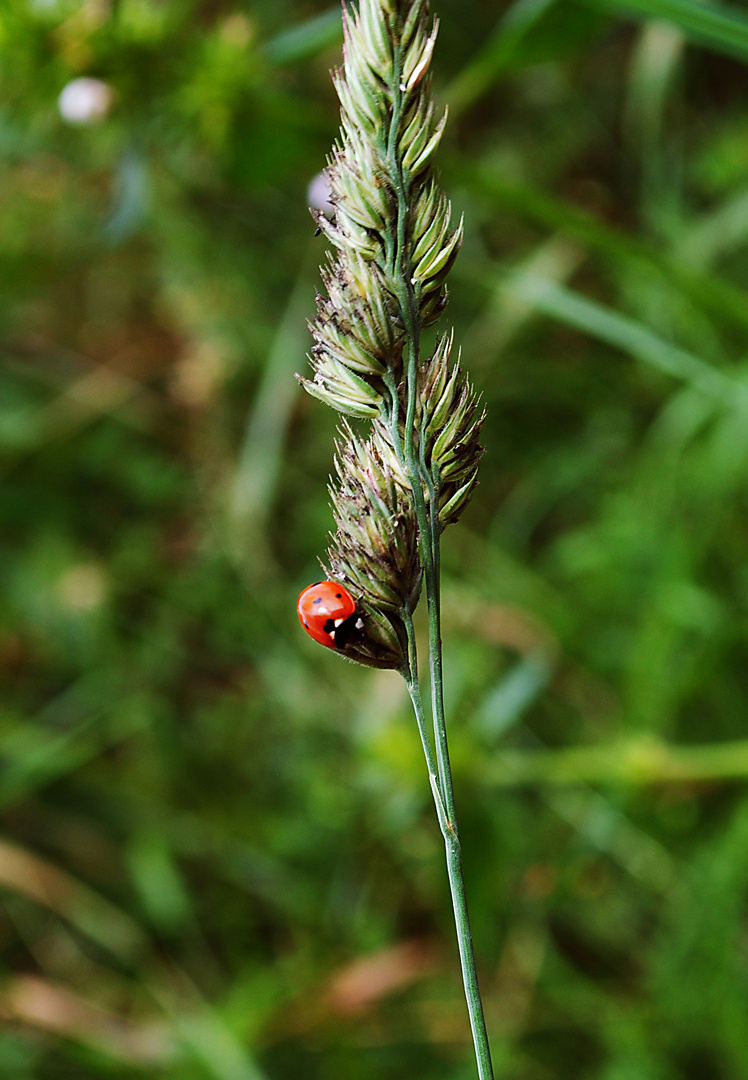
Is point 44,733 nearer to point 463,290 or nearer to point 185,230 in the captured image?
point 185,230

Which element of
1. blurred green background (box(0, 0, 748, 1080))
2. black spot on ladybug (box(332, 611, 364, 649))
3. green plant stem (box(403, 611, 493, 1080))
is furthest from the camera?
blurred green background (box(0, 0, 748, 1080))

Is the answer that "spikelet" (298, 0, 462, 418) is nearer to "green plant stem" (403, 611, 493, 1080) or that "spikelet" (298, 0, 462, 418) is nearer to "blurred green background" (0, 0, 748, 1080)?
"green plant stem" (403, 611, 493, 1080)

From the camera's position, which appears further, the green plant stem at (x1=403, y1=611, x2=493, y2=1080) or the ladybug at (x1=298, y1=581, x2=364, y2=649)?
the ladybug at (x1=298, y1=581, x2=364, y2=649)

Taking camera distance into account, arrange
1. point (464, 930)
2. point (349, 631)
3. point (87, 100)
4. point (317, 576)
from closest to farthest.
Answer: point (464, 930), point (349, 631), point (87, 100), point (317, 576)

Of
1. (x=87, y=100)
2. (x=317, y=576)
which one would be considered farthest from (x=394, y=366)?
(x=317, y=576)

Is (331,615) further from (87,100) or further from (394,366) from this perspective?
(87,100)

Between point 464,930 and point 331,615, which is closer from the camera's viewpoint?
point 464,930

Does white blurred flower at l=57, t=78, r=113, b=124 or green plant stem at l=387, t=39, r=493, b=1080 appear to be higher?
white blurred flower at l=57, t=78, r=113, b=124

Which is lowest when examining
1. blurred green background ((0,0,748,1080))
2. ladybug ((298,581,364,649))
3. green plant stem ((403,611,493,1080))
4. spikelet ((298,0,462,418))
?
green plant stem ((403,611,493,1080))

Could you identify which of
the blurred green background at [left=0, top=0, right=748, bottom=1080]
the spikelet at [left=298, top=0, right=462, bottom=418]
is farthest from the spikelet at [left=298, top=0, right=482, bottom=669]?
the blurred green background at [left=0, top=0, right=748, bottom=1080]
